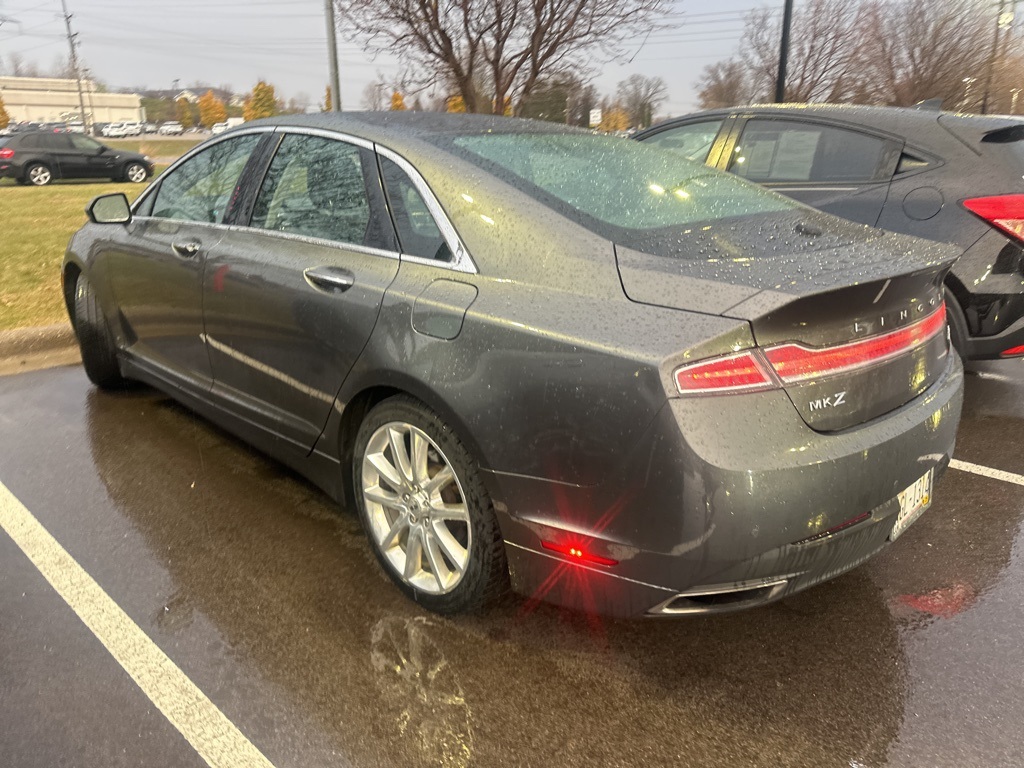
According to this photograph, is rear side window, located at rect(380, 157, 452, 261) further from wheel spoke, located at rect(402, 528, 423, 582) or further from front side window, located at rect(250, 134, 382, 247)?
wheel spoke, located at rect(402, 528, 423, 582)

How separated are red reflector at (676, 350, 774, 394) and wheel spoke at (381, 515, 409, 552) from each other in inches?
46.2

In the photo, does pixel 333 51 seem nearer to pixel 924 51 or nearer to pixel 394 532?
pixel 394 532

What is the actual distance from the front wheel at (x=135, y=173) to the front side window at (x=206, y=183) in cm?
2212

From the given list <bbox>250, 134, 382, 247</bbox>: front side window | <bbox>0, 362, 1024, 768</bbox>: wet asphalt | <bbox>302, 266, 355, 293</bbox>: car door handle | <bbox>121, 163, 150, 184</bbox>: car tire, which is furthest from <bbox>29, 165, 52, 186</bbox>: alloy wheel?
<bbox>302, 266, 355, 293</bbox>: car door handle

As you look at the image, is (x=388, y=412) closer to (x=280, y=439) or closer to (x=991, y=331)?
(x=280, y=439)

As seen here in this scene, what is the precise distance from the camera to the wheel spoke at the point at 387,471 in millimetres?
2619

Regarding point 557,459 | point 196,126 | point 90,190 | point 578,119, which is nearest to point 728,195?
point 557,459

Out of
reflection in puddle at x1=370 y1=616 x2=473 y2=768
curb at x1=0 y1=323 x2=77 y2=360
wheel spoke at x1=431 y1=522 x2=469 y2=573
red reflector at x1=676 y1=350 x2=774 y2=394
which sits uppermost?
red reflector at x1=676 y1=350 x2=774 y2=394

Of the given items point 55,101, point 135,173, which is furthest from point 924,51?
point 55,101

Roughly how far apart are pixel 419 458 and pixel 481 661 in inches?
25.9

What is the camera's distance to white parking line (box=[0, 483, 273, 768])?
208 cm

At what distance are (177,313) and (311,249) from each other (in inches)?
45.2

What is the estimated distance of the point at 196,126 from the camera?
128375 mm

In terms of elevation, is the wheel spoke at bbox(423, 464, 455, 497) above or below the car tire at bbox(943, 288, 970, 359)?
below
